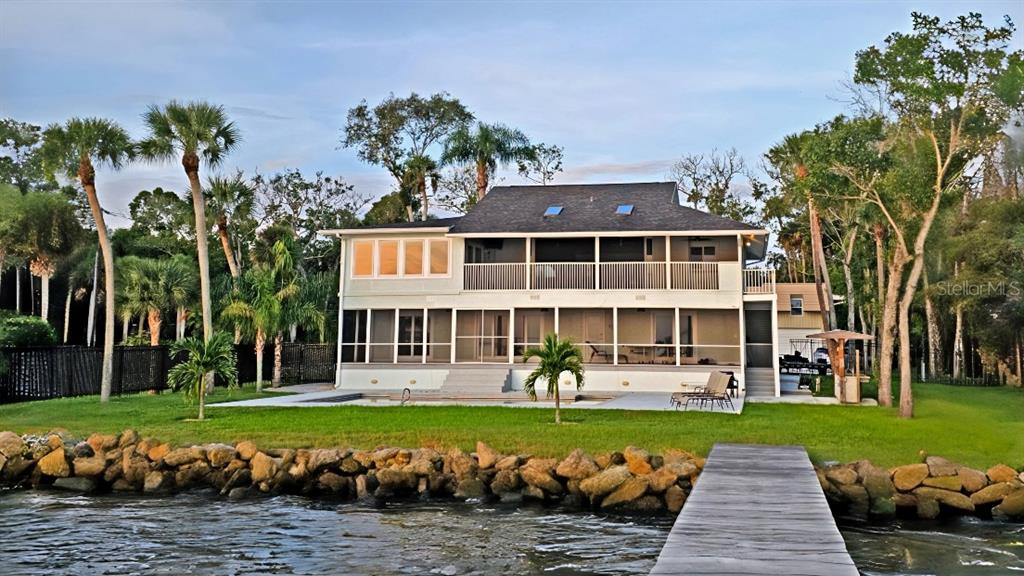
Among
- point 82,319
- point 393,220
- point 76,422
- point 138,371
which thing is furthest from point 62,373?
point 82,319

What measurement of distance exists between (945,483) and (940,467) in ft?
0.97

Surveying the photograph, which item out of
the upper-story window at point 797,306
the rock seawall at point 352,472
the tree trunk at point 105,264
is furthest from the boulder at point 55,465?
the upper-story window at point 797,306

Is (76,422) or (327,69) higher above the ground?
(327,69)

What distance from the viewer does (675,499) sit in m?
11.8

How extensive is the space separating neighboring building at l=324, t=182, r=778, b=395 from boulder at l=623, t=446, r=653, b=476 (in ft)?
43.3

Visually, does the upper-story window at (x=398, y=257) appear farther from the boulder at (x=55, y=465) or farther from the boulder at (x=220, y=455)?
the boulder at (x=55, y=465)

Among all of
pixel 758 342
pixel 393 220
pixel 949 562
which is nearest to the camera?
pixel 949 562

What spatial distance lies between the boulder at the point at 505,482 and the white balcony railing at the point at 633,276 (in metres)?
14.7

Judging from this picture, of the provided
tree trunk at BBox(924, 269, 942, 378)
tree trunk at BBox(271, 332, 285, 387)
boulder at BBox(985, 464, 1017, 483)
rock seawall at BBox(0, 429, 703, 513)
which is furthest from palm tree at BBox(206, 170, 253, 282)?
tree trunk at BBox(924, 269, 942, 378)

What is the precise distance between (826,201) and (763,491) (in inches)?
592

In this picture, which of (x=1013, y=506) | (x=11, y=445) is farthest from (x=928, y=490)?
(x=11, y=445)

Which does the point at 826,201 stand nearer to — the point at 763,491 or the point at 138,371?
the point at 763,491

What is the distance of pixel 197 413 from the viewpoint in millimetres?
18688

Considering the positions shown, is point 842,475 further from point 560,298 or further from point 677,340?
point 560,298
